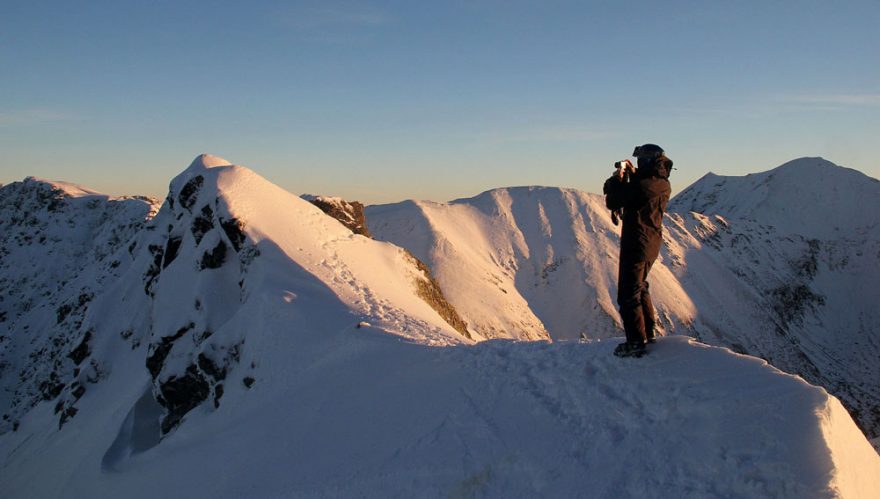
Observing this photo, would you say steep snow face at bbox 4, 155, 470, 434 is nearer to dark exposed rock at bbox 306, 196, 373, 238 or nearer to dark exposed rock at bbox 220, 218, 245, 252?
dark exposed rock at bbox 220, 218, 245, 252

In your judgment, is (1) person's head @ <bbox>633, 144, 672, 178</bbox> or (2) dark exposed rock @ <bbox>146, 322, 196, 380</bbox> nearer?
(1) person's head @ <bbox>633, 144, 672, 178</bbox>

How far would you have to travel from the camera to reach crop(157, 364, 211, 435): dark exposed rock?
1631 cm

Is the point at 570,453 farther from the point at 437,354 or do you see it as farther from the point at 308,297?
the point at 308,297

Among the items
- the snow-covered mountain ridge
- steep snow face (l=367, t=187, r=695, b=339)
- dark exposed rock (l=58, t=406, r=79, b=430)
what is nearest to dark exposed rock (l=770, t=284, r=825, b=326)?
steep snow face (l=367, t=187, r=695, b=339)

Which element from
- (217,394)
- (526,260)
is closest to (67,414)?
(217,394)

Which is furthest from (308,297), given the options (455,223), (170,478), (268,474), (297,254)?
(455,223)

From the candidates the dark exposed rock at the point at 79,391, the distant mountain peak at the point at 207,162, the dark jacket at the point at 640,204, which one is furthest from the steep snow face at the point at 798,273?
the dark jacket at the point at 640,204

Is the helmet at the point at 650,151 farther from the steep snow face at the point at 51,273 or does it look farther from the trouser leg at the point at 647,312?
the steep snow face at the point at 51,273

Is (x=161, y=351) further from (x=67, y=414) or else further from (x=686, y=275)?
(x=686, y=275)

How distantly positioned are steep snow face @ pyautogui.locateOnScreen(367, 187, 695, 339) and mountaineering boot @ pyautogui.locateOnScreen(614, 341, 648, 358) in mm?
45995

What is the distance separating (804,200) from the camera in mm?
113750

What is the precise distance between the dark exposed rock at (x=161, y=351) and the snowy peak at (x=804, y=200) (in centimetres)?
10827

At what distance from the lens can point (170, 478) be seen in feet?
37.8

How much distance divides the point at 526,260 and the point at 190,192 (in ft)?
190
